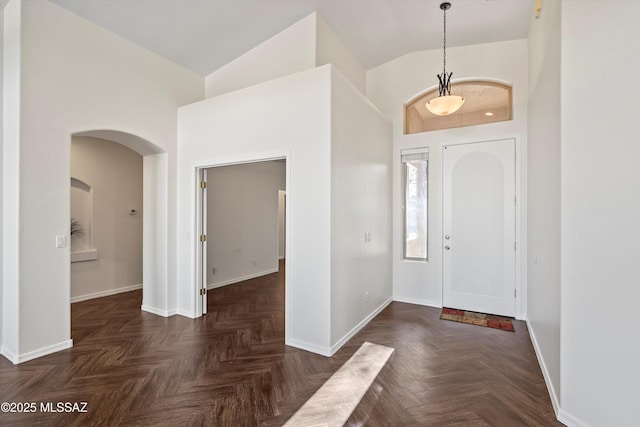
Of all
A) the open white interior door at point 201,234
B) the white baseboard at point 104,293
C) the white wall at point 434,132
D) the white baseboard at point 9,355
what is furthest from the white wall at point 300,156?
the white baseboard at point 104,293

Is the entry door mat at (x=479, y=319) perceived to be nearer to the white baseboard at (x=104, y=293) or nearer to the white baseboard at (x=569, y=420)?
the white baseboard at (x=569, y=420)

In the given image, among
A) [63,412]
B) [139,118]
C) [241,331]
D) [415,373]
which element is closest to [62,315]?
[63,412]

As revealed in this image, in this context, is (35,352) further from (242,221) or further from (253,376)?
(242,221)

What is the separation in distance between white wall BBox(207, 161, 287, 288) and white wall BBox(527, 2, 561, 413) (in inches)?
184

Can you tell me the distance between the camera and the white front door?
4.30 m

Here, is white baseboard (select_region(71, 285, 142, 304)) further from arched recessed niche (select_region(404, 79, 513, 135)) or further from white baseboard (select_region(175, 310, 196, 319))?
arched recessed niche (select_region(404, 79, 513, 135))

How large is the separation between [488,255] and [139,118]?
16.7 feet

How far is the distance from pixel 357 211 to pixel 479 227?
1951 millimetres

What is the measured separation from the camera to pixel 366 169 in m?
4.09

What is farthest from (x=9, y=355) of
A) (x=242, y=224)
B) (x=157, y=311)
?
(x=242, y=224)

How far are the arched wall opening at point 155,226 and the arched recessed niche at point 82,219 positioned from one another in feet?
4.21

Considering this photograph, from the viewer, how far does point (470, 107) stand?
4.65 meters

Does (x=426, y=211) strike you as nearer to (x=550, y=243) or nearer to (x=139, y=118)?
(x=550, y=243)

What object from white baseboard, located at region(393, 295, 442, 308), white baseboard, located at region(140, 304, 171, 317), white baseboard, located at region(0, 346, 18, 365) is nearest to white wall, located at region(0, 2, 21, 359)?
white baseboard, located at region(0, 346, 18, 365)
